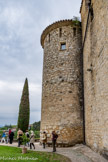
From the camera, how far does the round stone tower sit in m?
9.88

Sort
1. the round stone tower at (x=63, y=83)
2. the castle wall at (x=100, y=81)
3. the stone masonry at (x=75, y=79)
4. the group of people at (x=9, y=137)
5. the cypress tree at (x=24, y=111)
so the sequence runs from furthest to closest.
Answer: the cypress tree at (x=24, y=111), the group of people at (x=9, y=137), the round stone tower at (x=63, y=83), the stone masonry at (x=75, y=79), the castle wall at (x=100, y=81)

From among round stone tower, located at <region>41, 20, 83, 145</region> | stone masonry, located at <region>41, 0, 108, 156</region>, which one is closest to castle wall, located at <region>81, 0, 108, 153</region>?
stone masonry, located at <region>41, 0, 108, 156</region>

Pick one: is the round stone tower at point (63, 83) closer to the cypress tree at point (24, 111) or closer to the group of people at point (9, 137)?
the group of people at point (9, 137)

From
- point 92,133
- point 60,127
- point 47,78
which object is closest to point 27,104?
point 47,78

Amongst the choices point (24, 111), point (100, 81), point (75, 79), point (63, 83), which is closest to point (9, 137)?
point (24, 111)

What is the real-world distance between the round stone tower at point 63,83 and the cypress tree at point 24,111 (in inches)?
255

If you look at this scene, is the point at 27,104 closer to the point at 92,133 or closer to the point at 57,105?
the point at 57,105

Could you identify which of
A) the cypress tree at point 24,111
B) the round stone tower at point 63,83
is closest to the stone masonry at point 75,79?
the round stone tower at point 63,83

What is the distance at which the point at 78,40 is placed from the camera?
11.7 meters

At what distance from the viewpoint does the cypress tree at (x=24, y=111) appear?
16.7 metres

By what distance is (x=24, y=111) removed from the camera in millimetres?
17422

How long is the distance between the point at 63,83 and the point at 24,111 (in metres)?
8.49

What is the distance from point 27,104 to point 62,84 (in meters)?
8.58

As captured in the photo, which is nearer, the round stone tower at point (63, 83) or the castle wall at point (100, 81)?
the castle wall at point (100, 81)
